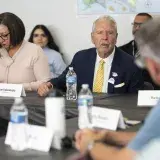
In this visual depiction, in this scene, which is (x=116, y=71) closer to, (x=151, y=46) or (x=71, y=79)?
(x=71, y=79)

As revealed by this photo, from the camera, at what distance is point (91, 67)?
3.10 metres

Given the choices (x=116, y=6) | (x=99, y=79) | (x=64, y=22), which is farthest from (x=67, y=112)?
(x=64, y=22)

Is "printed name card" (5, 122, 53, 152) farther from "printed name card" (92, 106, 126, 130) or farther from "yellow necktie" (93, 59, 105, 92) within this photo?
"yellow necktie" (93, 59, 105, 92)

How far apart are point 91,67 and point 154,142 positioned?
1.98 meters

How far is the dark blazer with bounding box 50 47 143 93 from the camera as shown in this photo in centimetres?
297

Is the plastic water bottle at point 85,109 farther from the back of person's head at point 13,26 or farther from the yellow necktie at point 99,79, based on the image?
the back of person's head at point 13,26

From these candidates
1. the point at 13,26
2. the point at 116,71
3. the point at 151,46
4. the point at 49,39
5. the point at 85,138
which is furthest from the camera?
the point at 49,39

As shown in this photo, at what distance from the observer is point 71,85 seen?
287 cm

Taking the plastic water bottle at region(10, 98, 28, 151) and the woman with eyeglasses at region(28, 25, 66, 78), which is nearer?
the plastic water bottle at region(10, 98, 28, 151)

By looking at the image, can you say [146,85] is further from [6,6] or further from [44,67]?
[6,6]

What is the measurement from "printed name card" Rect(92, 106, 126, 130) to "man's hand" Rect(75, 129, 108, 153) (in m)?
0.25

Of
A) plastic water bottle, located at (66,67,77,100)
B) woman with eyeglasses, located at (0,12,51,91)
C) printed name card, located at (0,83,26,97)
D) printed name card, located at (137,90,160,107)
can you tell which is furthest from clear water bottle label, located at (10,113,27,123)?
woman with eyeglasses, located at (0,12,51,91)

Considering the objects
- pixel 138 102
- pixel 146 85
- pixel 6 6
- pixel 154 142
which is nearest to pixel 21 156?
pixel 154 142

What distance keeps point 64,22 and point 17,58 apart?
6.16ft
